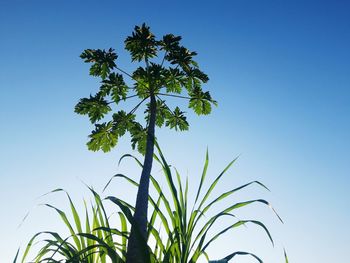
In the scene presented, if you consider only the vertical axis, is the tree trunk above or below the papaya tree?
below

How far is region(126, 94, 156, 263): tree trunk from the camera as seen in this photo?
3.20 metres

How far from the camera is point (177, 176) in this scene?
14.4 ft

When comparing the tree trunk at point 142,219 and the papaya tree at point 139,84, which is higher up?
the papaya tree at point 139,84

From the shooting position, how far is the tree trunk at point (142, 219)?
10.5 feet

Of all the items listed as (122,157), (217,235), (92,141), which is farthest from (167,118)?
(217,235)

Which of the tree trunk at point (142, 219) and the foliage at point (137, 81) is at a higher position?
the foliage at point (137, 81)

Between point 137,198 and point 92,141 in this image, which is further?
point 92,141

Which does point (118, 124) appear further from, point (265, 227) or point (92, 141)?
point (265, 227)

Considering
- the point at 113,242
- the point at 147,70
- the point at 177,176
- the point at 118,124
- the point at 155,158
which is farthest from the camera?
the point at 118,124

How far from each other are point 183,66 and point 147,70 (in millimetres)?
587

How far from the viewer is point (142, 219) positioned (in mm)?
4008

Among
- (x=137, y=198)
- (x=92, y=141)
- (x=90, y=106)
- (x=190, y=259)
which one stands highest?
(x=90, y=106)

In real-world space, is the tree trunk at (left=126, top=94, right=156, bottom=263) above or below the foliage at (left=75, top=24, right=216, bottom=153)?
below

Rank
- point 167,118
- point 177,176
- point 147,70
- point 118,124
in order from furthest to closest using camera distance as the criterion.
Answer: point 167,118 → point 118,124 → point 147,70 → point 177,176
